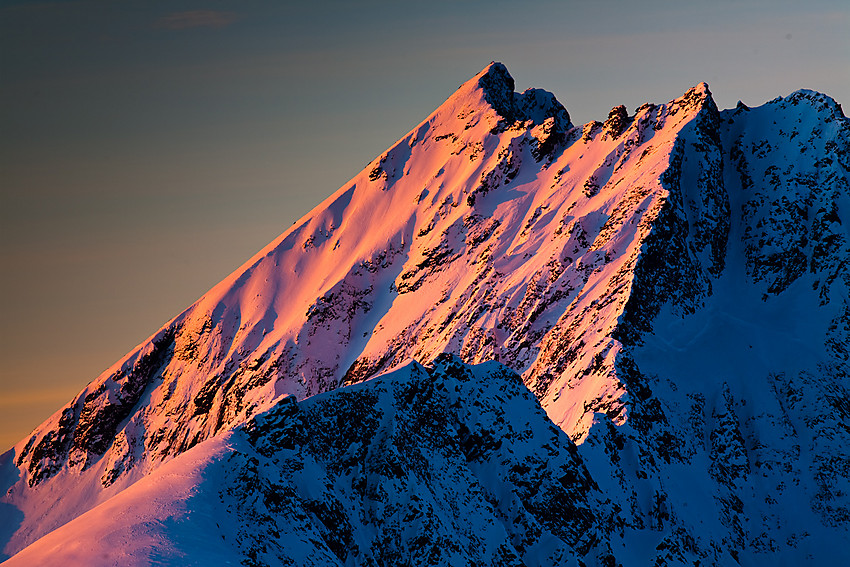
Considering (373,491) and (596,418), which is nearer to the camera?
A: (373,491)

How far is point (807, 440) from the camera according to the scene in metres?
161

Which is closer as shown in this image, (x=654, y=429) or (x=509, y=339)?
(x=654, y=429)

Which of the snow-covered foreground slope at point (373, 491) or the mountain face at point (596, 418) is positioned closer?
the snow-covered foreground slope at point (373, 491)

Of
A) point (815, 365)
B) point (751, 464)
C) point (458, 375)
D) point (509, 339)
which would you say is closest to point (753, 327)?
point (815, 365)

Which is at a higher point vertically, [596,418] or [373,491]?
[596,418]

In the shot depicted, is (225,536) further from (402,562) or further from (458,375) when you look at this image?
(458,375)

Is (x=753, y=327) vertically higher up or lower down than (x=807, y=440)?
higher up

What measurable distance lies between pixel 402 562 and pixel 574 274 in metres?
88.0

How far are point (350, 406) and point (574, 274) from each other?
80.5 m

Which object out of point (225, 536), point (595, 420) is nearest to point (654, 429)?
point (595, 420)

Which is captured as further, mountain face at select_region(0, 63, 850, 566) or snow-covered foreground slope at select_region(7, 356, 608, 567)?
mountain face at select_region(0, 63, 850, 566)

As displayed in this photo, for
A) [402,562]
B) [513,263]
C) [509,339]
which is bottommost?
[402,562]

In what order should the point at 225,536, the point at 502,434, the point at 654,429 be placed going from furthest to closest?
the point at 654,429 < the point at 502,434 < the point at 225,536

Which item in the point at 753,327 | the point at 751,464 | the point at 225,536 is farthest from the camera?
the point at 753,327
